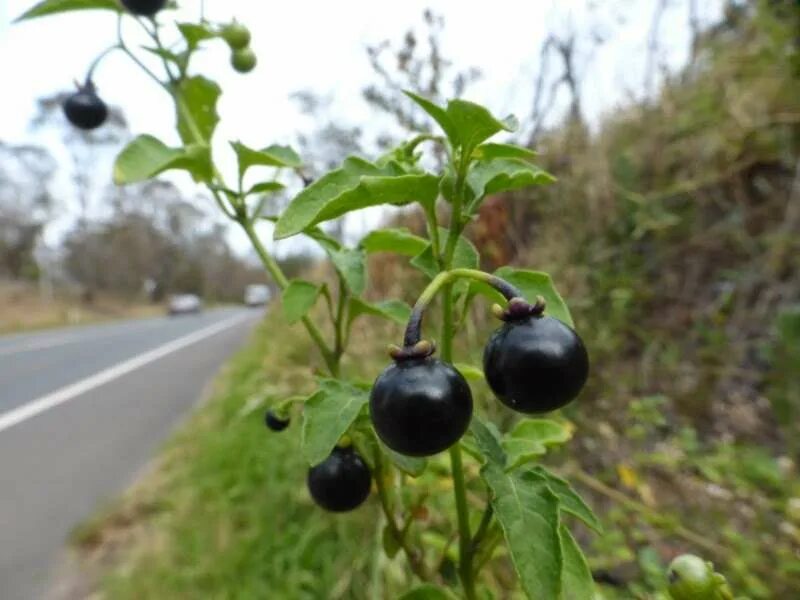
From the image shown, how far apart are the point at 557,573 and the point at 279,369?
452 centimetres

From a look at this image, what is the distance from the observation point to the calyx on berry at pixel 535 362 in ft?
1.63

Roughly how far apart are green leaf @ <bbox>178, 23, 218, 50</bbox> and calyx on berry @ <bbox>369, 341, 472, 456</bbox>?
60cm

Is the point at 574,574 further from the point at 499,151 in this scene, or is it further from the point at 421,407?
the point at 499,151

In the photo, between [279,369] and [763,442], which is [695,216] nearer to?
[763,442]

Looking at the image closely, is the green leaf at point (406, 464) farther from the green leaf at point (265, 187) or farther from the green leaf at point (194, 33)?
the green leaf at point (194, 33)

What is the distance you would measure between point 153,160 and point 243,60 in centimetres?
26

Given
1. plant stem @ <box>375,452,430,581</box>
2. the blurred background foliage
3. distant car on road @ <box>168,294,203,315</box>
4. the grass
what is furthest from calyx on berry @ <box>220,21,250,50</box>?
distant car on road @ <box>168,294,203,315</box>

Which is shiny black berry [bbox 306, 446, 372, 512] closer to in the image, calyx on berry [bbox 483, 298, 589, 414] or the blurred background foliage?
calyx on berry [bbox 483, 298, 589, 414]

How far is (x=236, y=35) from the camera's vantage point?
96cm

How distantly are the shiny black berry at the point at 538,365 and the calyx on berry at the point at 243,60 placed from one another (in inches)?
26.4

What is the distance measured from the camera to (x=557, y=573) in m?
0.51

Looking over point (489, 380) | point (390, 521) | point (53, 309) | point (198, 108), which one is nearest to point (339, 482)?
point (390, 521)

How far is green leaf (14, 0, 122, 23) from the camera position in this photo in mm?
905

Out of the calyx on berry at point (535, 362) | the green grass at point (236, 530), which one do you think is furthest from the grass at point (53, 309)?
the calyx on berry at point (535, 362)
